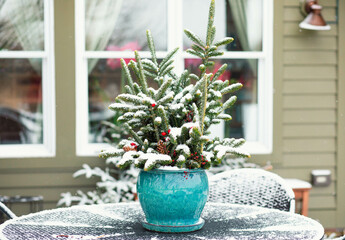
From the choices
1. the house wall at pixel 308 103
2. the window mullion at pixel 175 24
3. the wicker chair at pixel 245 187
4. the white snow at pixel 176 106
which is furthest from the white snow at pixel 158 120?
the house wall at pixel 308 103

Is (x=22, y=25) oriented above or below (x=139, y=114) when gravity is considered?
above

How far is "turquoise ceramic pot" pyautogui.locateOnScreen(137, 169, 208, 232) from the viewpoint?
74.6 inches

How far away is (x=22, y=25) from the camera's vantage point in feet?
14.5

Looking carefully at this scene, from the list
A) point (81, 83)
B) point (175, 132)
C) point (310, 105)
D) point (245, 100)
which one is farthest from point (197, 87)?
point (310, 105)

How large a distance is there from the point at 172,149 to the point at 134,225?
0.35m

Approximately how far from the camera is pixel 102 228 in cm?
200

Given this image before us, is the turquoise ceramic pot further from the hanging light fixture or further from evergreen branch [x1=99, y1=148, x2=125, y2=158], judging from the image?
the hanging light fixture

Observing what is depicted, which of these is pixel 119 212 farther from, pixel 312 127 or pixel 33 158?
pixel 312 127

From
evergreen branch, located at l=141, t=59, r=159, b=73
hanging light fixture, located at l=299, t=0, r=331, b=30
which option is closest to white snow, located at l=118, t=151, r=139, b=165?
evergreen branch, located at l=141, t=59, r=159, b=73

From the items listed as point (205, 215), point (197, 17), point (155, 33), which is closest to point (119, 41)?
point (155, 33)

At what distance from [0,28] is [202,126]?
301 centimetres

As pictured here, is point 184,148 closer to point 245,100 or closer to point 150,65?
point 150,65

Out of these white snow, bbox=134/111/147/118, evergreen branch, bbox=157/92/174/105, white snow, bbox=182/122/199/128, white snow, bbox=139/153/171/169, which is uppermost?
evergreen branch, bbox=157/92/174/105

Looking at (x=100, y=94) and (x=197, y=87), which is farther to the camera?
(x=100, y=94)
